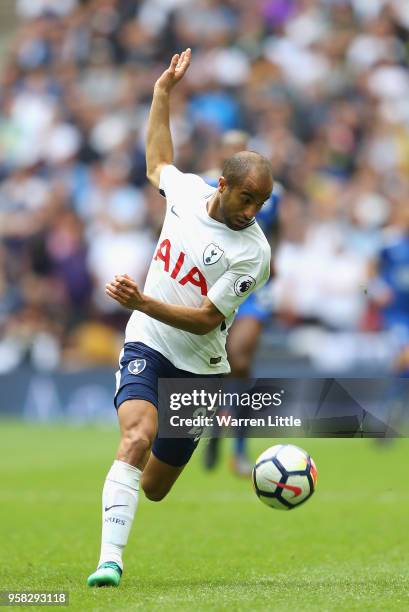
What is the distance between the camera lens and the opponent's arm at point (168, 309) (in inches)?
220

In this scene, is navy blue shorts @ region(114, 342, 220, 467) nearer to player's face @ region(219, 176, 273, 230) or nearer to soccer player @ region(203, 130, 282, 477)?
player's face @ region(219, 176, 273, 230)

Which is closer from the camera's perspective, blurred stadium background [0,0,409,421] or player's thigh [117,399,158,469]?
player's thigh [117,399,158,469]

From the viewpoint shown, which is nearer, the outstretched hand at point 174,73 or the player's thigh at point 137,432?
the player's thigh at point 137,432

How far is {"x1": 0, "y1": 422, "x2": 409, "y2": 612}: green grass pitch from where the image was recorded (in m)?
5.41

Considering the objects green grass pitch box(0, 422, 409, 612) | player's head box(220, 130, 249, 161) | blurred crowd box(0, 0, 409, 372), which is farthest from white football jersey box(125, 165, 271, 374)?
blurred crowd box(0, 0, 409, 372)

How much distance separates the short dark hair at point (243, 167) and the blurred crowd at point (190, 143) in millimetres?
10542

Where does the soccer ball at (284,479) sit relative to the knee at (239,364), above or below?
below

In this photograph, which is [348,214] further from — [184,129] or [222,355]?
[222,355]

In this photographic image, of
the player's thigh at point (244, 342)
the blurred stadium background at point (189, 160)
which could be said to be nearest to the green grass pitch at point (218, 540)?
the player's thigh at point (244, 342)


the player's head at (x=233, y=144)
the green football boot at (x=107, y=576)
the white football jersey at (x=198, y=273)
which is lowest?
the green football boot at (x=107, y=576)

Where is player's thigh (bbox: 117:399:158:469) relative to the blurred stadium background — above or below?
below

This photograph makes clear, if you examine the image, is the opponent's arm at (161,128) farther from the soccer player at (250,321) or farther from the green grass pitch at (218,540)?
the soccer player at (250,321)

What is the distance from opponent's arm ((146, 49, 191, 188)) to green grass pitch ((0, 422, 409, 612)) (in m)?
2.17

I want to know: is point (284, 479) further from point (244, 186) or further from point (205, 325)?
point (244, 186)
